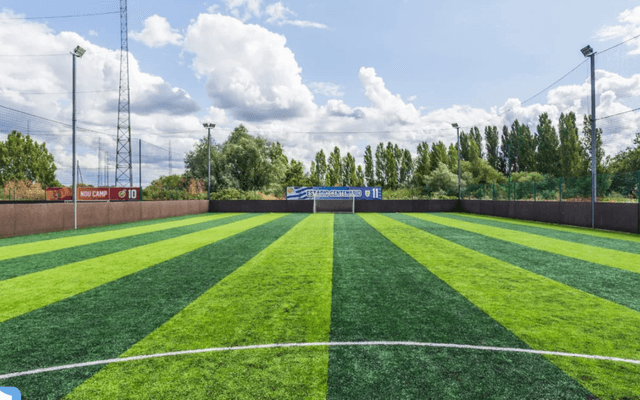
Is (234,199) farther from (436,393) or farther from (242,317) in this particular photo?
(436,393)

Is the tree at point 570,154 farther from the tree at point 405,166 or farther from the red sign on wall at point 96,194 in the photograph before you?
the red sign on wall at point 96,194

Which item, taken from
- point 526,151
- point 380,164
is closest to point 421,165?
point 380,164

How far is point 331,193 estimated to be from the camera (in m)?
32.5

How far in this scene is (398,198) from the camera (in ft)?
110

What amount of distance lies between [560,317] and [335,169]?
72.0 metres

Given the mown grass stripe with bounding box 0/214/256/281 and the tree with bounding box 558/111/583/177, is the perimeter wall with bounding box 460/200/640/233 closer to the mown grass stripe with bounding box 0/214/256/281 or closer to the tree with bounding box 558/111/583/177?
the mown grass stripe with bounding box 0/214/256/281

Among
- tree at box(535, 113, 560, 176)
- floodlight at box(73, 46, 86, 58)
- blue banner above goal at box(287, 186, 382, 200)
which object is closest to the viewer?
floodlight at box(73, 46, 86, 58)

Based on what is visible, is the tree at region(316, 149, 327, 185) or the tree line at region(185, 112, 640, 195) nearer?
the tree line at region(185, 112, 640, 195)

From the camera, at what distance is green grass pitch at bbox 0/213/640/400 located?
9.55ft

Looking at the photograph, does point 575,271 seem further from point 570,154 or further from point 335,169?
point 335,169

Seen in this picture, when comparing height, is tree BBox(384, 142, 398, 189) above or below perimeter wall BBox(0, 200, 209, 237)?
above

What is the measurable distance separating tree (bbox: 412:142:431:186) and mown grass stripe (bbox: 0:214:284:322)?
174 feet

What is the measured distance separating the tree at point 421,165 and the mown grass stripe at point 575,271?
162ft

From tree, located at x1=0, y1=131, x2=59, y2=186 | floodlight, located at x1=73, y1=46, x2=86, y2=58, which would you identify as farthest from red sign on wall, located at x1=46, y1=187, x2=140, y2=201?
floodlight, located at x1=73, y1=46, x2=86, y2=58
